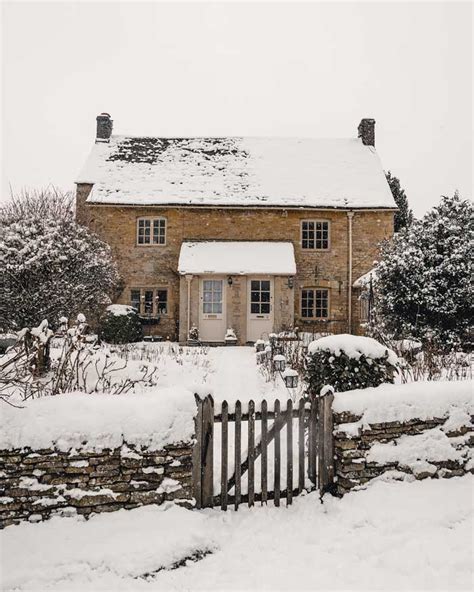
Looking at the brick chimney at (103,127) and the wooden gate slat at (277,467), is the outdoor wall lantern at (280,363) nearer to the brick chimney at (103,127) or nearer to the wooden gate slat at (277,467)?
the wooden gate slat at (277,467)

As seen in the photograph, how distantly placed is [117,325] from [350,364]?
1341 cm

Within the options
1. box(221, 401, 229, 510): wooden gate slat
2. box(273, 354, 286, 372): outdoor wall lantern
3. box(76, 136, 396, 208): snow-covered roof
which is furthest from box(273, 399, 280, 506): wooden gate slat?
box(76, 136, 396, 208): snow-covered roof

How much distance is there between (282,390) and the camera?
32.9 ft

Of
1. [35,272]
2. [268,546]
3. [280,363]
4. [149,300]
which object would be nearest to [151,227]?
[149,300]

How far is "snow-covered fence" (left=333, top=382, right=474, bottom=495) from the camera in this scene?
537cm

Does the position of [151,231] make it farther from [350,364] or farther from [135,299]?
[350,364]

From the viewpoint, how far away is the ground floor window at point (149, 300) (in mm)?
21047

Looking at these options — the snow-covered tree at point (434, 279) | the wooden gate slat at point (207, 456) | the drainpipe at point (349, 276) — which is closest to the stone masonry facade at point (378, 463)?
the wooden gate slat at point (207, 456)

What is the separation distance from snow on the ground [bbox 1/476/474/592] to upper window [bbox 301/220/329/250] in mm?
16915

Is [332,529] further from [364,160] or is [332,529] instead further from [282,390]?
[364,160]

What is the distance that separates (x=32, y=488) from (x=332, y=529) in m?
2.94

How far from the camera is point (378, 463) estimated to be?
541 cm

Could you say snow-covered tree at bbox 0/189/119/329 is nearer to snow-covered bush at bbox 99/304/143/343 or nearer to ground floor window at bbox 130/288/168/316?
snow-covered bush at bbox 99/304/143/343

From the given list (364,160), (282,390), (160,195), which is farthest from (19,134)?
(282,390)
